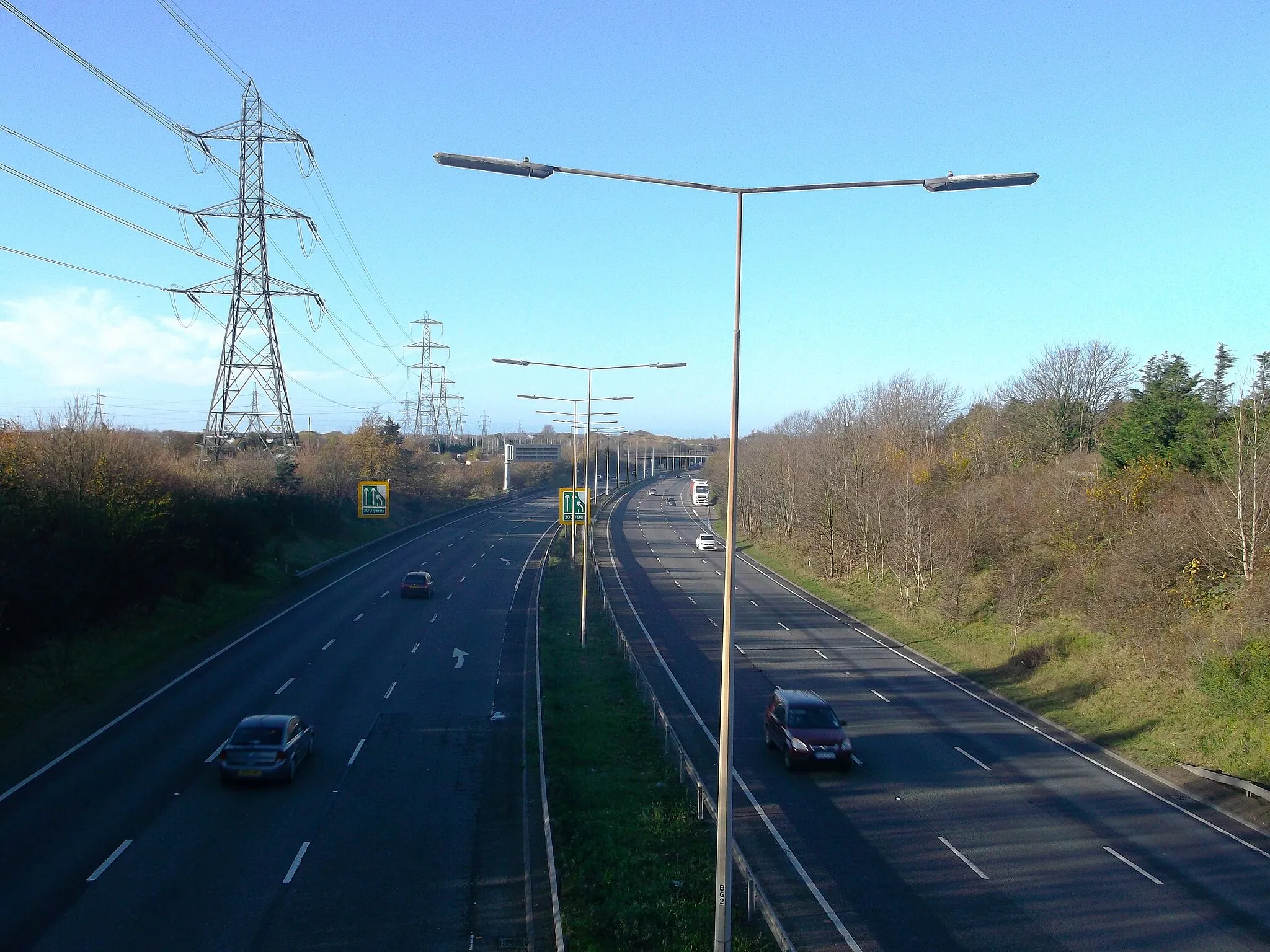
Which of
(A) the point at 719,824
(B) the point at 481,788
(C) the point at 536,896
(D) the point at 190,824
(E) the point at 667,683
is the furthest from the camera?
(E) the point at 667,683

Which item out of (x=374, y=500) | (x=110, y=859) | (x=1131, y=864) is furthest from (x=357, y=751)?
(x=374, y=500)

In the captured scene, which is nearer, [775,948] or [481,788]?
Result: [775,948]

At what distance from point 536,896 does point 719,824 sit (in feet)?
11.9

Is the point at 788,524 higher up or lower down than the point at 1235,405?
lower down

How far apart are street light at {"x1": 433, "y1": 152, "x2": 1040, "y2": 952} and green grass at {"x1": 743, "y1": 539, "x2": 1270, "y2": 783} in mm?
14431

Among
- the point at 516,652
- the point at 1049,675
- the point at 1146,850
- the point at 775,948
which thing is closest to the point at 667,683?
the point at 516,652

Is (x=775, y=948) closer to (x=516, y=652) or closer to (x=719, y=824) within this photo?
(x=719, y=824)

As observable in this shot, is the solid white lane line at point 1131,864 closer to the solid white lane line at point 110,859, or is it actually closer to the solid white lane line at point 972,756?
the solid white lane line at point 972,756

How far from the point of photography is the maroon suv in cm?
1852

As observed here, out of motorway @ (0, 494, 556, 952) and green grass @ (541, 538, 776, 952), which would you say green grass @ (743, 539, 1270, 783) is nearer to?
green grass @ (541, 538, 776, 952)

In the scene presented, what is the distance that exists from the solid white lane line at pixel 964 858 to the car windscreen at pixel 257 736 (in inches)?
495

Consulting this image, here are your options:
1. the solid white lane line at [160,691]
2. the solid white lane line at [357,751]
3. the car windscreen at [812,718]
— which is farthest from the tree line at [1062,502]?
the solid white lane line at [160,691]

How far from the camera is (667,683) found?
1048 inches

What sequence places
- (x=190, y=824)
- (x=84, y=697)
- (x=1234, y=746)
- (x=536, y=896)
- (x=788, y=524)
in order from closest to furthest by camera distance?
(x=536, y=896) → (x=190, y=824) → (x=1234, y=746) → (x=84, y=697) → (x=788, y=524)
